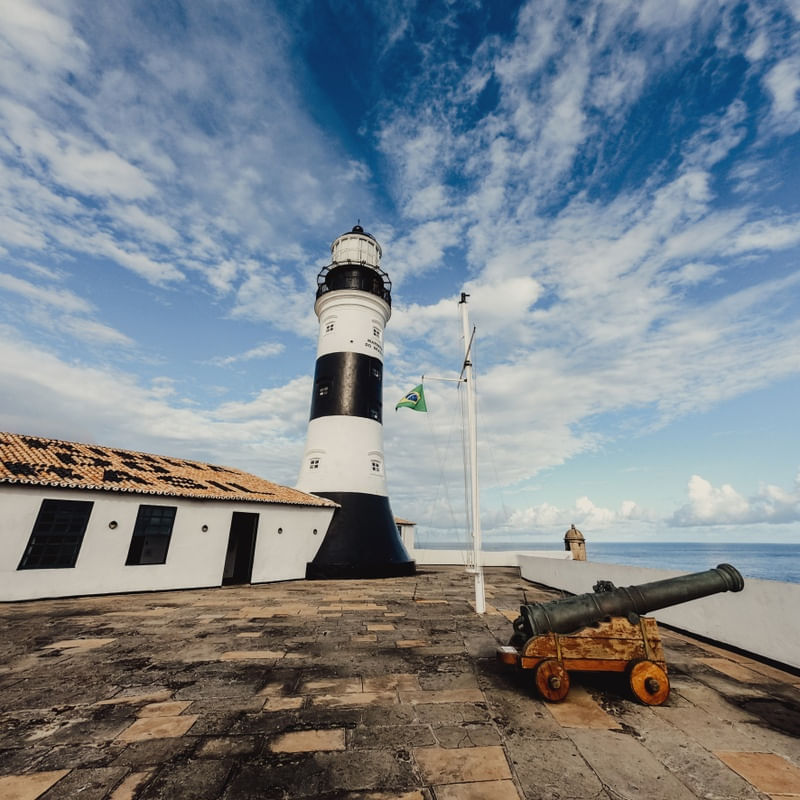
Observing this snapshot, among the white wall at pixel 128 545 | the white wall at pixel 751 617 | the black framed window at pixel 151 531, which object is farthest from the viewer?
the black framed window at pixel 151 531

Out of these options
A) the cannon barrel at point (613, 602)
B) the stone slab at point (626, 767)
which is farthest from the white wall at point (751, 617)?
the stone slab at point (626, 767)

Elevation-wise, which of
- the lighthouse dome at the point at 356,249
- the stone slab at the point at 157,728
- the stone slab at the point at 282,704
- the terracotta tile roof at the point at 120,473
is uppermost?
the lighthouse dome at the point at 356,249

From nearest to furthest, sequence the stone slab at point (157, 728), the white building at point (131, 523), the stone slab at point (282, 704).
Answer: the stone slab at point (157, 728) → the stone slab at point (282, 704) → the white building at point (131, 523)

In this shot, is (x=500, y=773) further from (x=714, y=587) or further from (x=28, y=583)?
(x=28, y=583)

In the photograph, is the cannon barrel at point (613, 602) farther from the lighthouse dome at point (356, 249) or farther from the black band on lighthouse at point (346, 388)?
the lighthouse dome at point (356, 249)

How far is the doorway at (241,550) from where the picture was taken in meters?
14.1

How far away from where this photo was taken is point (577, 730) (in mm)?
3584

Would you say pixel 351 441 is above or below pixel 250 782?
above

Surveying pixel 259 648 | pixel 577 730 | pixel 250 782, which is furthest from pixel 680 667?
pixel 259 648

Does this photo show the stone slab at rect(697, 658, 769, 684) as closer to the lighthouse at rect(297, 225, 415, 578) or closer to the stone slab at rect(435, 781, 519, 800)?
the stone slab at rect(435, 781, 519, 800)

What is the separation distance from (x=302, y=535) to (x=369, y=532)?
2.78 metres

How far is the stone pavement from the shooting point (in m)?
2.79

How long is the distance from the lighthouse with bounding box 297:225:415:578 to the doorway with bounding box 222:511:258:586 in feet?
8.02

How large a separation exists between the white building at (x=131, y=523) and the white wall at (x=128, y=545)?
0.08 ft
